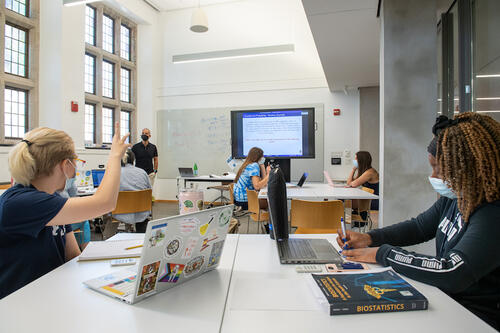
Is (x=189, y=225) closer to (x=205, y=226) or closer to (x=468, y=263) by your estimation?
(x=205, y=226)

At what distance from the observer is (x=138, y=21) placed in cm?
699

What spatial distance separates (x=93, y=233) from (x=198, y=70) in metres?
4.27

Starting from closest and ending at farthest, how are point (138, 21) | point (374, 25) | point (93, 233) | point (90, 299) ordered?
point (90, 299), point (374, 25), point (93, 233), point (138, 21)

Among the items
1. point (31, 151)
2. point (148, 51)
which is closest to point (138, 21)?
point (148, 51)

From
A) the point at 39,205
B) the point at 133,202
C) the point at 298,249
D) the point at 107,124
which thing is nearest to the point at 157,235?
the point at 39,205

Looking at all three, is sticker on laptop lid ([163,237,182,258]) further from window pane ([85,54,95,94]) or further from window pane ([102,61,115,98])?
window pane ([102,61,115,98])

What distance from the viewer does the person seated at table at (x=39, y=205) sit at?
107cm

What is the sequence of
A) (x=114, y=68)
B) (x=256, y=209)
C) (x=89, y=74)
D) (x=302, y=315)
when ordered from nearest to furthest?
(x=302, y=315)
(x=256, y=209)
(x=89, y=74)
(x=114, y=68)

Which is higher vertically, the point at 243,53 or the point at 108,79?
the point at 243,53

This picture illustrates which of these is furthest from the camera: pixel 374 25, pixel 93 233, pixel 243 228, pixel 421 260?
pixel 243 228

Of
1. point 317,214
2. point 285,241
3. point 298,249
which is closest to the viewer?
point 298,249

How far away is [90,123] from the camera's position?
6133 millimetres

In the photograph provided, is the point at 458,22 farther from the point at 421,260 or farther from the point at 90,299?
the point at 90,299

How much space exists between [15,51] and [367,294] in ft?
19.8
